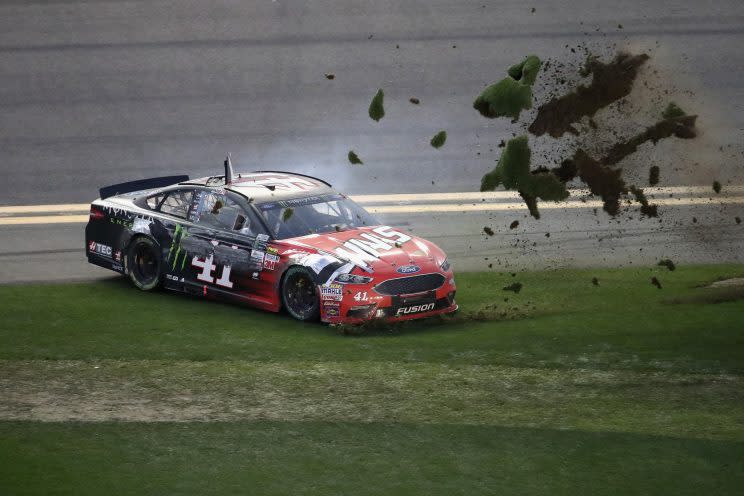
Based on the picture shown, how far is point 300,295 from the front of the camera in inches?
537

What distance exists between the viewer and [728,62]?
23281 millimetres

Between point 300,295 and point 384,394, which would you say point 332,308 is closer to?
point 300,295

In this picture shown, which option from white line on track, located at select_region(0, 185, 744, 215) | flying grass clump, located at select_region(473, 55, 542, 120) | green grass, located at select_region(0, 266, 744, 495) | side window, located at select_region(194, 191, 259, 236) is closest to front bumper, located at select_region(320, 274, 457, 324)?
green grass, located at select_region(0, 266, 744, 495)

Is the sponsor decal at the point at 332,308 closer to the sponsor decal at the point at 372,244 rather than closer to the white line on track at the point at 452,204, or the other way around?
the sponsor decal at the point at 372,244

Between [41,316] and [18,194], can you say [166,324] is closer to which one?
[41,316]

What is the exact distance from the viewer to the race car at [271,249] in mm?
13281

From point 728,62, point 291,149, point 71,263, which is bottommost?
point 71,263

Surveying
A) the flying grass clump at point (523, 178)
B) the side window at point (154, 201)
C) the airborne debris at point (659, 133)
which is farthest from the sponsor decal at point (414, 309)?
the side window at point (154, 201)

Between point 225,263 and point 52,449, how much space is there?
4.57 m

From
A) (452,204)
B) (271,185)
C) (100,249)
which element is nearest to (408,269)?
(271,185)

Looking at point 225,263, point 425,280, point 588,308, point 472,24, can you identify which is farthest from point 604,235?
point 472,24

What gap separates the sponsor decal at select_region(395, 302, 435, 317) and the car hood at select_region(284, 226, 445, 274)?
0.37 metres

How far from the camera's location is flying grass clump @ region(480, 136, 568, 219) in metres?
13.5

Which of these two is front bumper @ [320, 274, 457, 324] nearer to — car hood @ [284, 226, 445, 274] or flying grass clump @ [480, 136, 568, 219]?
car hood @ [284, 226, 445, 274]
